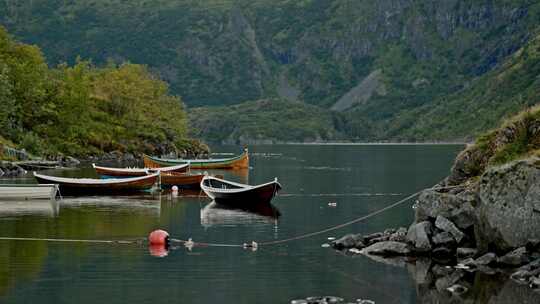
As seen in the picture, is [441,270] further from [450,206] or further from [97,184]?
[97,184]

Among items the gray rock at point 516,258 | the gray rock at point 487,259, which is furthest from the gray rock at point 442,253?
the gray rock at point 516,258

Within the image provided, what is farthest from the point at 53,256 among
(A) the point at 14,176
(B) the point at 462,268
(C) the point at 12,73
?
(C) the point at 12,73

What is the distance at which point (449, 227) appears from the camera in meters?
50.8

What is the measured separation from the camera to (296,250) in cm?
5522

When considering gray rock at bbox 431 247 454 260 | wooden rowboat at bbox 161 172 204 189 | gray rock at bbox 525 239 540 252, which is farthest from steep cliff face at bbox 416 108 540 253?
wooden rowboat at bbox 161 172 204 189

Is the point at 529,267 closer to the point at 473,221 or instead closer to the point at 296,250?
the point at 473,221

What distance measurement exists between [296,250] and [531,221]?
52.4ft

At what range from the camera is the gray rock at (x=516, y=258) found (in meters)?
45.3

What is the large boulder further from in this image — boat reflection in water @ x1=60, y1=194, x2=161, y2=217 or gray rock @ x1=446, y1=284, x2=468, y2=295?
boat reflection in water @ x1=60, y1=194, x2=161, y2=217

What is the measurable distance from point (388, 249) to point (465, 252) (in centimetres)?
480

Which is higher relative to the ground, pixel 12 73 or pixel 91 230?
pixel 12 73

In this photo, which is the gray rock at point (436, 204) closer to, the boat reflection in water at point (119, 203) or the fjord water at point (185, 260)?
the fjord water at point (185, 260)

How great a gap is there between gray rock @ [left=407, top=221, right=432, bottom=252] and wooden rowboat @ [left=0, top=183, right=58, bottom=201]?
47.3m

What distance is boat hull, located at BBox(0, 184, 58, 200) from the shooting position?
281 ft
